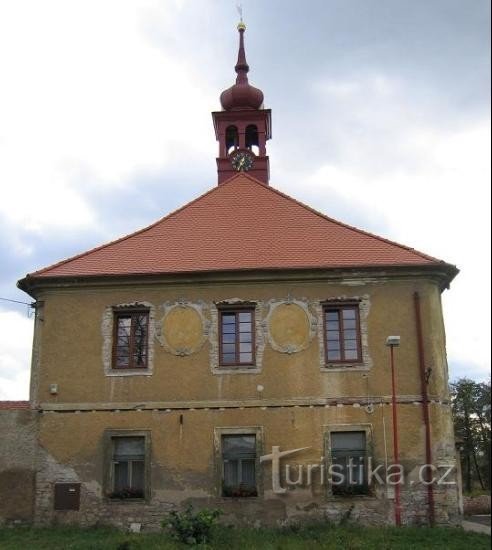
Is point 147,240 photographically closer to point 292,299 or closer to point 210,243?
point 210,243

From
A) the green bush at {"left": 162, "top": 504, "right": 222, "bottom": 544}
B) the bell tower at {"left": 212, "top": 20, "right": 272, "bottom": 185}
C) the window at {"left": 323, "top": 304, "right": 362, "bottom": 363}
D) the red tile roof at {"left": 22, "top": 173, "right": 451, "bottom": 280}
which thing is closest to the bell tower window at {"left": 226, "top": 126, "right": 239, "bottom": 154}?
the bell tower at {"left": 212, "top": 20, "right": 272, "bottom": 185}

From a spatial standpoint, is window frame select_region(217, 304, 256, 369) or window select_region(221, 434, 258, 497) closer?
window select_region(221, 434, 258, 497)

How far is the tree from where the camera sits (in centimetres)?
3195

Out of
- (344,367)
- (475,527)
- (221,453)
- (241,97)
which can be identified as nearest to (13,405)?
(221,453)

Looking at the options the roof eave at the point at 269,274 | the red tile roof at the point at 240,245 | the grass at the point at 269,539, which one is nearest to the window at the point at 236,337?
the roof eave at the point at 269,274

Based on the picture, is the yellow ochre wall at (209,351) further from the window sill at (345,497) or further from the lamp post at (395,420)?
the window sill at (345,497)

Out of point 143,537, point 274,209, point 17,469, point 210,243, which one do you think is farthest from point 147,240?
point 143,537

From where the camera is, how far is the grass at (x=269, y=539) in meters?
12.5

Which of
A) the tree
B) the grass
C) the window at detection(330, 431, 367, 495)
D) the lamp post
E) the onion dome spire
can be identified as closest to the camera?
the grass

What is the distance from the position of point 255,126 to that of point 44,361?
433 inches

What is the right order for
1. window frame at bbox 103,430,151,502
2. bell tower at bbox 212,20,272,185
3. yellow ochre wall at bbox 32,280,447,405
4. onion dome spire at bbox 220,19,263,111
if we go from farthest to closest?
onion dome spire at bbox 220,19,263,111, bell tower at bbox 212,20,272,185, yellow ochre wall at bbox 32,280,447,405, window frame at bbox 103,430,151,502

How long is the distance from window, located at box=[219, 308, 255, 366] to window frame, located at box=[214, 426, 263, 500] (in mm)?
1480

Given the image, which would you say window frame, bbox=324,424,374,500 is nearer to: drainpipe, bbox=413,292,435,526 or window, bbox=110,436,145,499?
drainpipe, bbox=413,292,435,526

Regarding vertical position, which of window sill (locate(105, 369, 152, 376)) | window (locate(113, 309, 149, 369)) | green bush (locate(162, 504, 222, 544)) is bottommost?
green bush (locate(162, 504, 222, 544))
